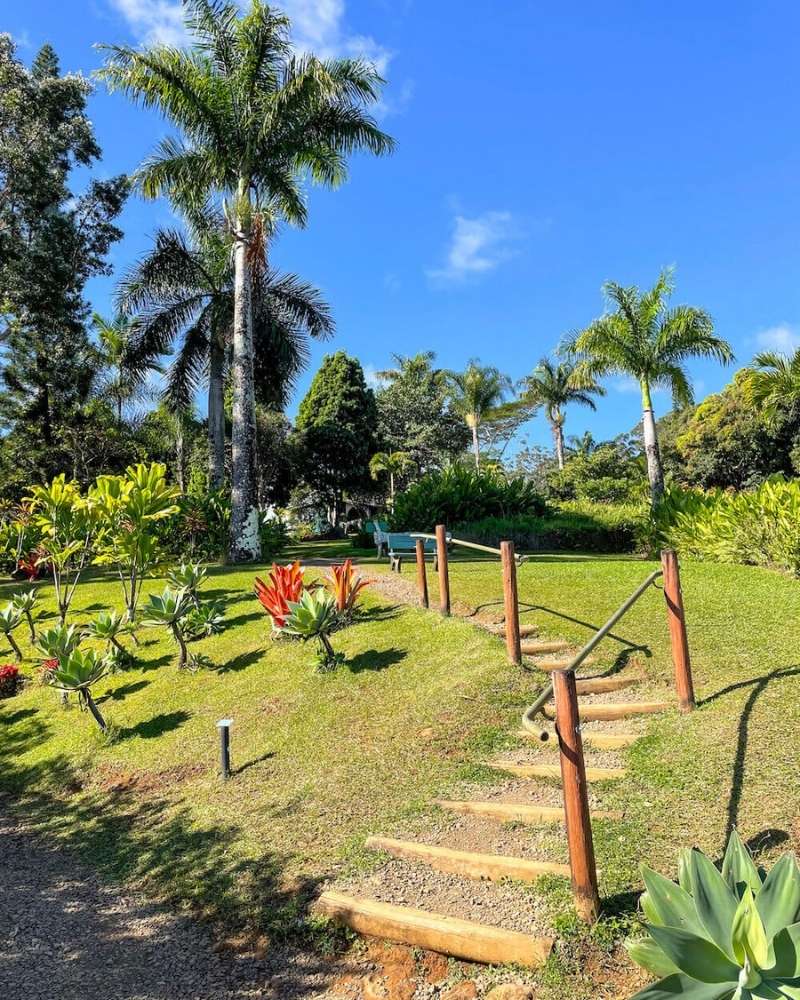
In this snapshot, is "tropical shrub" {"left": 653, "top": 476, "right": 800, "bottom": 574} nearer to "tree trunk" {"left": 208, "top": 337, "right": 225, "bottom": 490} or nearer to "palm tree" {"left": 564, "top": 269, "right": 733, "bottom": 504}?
"palm tree" {"left": 564, "top": 269, "right": 733, "bottom": 504}

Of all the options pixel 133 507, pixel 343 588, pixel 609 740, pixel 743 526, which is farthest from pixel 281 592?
pixel 743 526

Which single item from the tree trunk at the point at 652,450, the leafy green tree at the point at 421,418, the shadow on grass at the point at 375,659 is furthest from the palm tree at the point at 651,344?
the leafy green tree at the point at 421,418

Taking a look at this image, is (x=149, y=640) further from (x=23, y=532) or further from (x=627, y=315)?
(x=627, y=315)

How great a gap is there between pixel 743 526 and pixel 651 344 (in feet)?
25.3

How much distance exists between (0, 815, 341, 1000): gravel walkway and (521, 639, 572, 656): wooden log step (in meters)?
3.74

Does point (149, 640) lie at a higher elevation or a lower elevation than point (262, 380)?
lower

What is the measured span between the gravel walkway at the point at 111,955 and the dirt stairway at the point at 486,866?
417 millimetres

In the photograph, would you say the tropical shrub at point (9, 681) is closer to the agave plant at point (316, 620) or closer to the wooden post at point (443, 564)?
the agave plant at point (316, 620)

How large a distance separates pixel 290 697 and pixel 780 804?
13.8 ft

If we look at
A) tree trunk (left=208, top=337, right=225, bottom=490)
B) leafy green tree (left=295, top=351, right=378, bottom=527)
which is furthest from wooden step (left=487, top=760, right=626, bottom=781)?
leafy green tree (left=295, top=351, right=378, bottom=527)

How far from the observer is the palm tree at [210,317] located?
59.0 feet

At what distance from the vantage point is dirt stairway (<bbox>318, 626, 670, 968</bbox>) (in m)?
2.89

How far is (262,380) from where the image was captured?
19828 millimetres

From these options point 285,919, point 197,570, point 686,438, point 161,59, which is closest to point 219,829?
point 285,919
